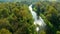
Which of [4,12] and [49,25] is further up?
[4,12]

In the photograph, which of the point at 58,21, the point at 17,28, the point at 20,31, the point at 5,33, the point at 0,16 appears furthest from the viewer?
the point at 58,21

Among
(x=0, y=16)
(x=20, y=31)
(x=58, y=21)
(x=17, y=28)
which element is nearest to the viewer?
(x=20, y=31)

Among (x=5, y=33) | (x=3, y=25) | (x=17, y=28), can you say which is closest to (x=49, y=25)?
(x=17, y=28)

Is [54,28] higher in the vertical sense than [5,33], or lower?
lower

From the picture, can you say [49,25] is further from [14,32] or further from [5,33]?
[5,33]

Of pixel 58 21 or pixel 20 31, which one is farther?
pixel 58 21

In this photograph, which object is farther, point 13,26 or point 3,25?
point 13,26

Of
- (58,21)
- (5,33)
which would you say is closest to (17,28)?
(5,33)

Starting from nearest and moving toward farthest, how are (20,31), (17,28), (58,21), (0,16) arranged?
1. (20,31)
2. (17,28)
3. (0,16)
4. (58,21)

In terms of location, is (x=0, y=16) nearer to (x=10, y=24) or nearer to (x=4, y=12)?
(x=4, y=12)
